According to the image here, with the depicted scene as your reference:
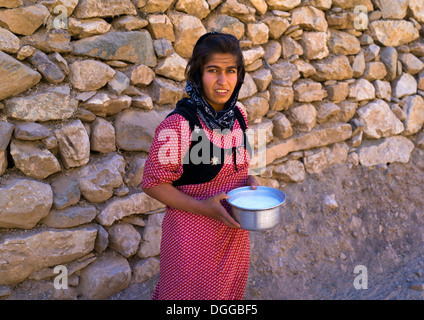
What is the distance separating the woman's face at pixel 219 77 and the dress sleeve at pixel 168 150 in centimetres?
19

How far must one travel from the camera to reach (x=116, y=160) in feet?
8.34

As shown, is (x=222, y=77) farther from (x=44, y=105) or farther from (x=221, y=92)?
(x=44, y=105)

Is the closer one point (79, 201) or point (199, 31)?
point (79, 201)

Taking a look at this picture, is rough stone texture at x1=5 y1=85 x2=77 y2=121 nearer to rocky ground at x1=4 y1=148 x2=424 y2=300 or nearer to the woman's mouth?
the woman's mouth

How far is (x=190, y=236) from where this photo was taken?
1699 mm

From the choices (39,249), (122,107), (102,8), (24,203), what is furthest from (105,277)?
Answer: (102,8)

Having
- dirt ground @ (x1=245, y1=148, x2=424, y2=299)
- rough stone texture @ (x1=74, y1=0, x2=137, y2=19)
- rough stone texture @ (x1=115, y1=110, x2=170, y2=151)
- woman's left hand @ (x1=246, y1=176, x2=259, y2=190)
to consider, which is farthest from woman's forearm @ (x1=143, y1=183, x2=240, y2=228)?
dirt ground @ (x1=245, y1=148, x2=424, y2=299)

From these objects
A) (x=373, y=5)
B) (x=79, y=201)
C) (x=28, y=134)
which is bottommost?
(x=79, y=201)

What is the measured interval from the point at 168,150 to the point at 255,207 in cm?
44

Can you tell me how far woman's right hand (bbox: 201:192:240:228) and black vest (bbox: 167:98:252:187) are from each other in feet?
0.53

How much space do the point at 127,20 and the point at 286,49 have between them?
4.92 ft

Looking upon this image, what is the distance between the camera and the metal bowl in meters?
1.56
